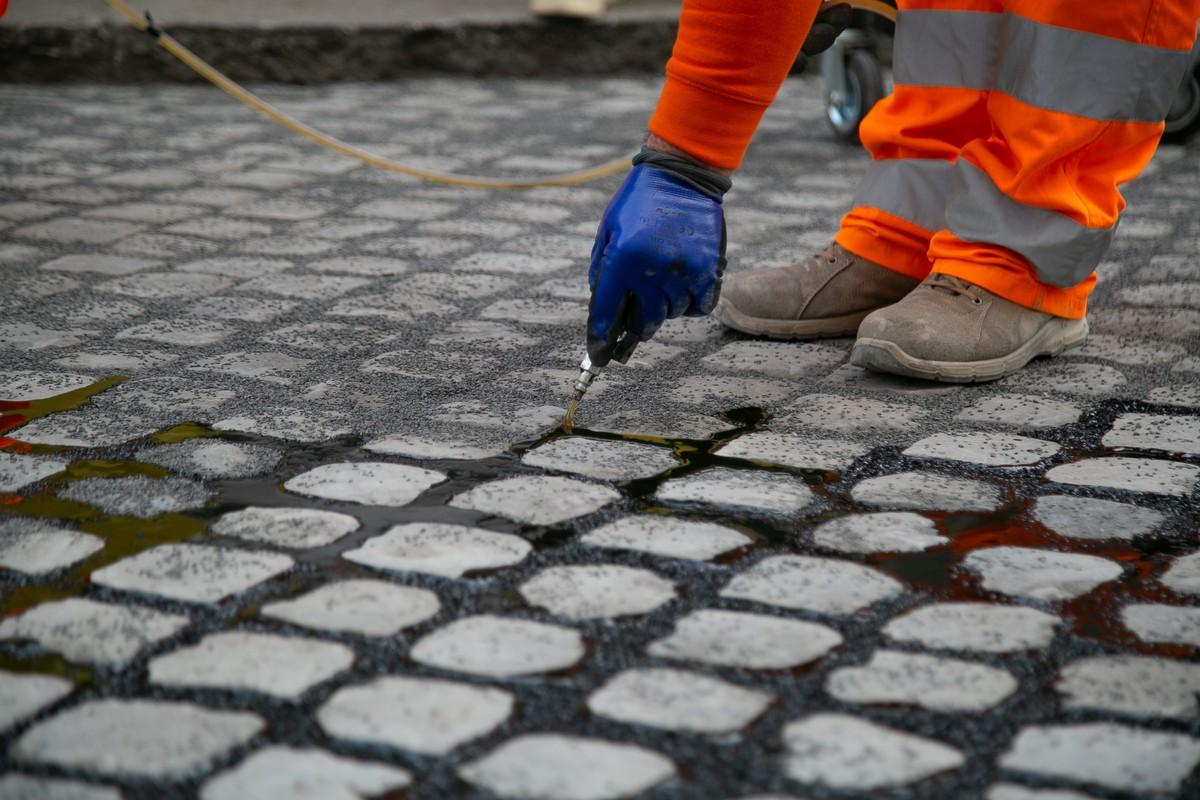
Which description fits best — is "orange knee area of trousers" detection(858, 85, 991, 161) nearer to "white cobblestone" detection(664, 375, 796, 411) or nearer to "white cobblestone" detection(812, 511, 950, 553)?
"white cobblestone" detection(664, 375, 796, 411)

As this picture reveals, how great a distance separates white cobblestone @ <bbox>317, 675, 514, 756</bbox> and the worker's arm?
29.7 inches

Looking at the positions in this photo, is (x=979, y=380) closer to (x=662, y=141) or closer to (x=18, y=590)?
(x=662, y=141)

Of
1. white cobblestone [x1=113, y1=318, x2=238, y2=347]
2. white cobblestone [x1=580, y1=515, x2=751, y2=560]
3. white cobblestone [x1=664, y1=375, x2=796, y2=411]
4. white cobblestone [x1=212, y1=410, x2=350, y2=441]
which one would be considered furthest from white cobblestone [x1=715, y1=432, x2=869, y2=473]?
white cobblestone [x1=113, y1=318, x2=238, y2=347]

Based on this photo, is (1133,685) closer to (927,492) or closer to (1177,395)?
(927,492)

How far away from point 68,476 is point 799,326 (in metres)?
1.29

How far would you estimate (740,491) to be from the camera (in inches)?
75.3

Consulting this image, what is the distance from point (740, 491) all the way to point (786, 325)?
77cm

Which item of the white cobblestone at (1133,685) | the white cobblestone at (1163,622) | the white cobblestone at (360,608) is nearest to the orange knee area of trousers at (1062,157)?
the white cobblestone at (1163,622)

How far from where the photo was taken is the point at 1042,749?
1327 millimetres

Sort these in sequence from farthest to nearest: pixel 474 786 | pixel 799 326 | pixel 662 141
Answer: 1. pixel 799 326
2. pixel 662 141
3. pixel 474 786

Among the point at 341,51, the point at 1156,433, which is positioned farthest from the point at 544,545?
the point at 341,51

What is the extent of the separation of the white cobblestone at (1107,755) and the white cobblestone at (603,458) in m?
0.74

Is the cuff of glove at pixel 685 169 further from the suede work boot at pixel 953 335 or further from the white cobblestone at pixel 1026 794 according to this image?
the white cobblestone at pixel 1026 794

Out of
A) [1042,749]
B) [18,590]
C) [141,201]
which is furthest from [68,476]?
[141,201]
